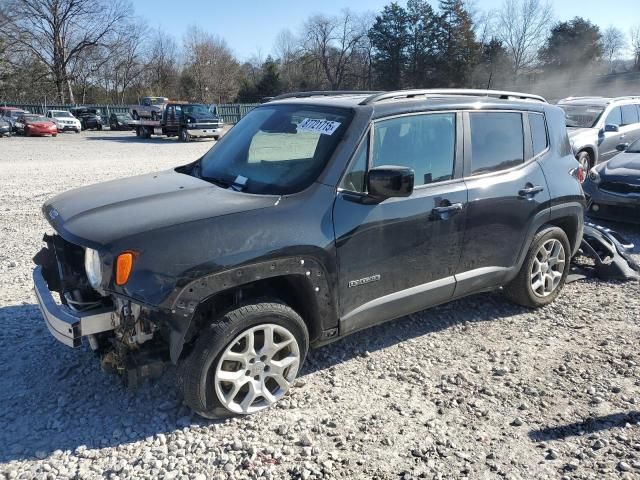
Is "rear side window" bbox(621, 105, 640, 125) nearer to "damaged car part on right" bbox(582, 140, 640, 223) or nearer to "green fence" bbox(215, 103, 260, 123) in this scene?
"damaged car part on right" bbox(582, 140, 640, 223)

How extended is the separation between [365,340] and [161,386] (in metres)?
1.61

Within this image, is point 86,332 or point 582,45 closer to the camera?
point 86,332

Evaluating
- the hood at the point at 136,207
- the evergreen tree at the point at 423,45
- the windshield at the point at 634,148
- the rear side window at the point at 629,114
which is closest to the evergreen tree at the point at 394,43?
the evergreen tree at the point at 423,45

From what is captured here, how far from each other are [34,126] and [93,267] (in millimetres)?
34491

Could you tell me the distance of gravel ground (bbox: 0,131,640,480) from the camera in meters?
2.87

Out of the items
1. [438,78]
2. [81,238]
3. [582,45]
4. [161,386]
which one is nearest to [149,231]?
[81,238]

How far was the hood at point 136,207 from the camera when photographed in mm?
2953

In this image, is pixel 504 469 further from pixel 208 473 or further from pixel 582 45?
pixel 582 45

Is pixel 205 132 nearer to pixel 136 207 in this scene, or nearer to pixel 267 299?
pixel 136 207

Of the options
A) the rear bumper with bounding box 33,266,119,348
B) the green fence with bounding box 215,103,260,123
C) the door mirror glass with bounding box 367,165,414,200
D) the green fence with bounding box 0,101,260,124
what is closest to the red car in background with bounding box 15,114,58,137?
the green fence with bounding box 0,101,260,124

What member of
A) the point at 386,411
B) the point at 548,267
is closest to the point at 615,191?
the point at 548,267

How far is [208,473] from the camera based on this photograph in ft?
9.18

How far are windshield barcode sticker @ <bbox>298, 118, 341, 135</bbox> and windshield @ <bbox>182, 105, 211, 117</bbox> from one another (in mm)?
25247

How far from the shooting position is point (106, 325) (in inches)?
117
